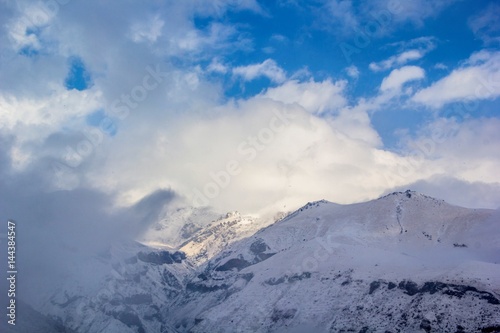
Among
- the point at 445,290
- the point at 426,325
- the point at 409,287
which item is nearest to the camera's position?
the point at 426,325

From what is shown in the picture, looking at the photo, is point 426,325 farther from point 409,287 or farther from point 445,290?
point 409,287

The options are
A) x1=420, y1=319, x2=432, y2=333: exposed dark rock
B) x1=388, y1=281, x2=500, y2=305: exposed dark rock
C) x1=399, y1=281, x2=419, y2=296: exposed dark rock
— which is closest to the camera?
x1=388, y1=281, x2=500, y2=305: exposed dark rock

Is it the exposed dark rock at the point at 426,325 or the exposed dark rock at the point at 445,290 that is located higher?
the exposed dark rock at the point at 445,290

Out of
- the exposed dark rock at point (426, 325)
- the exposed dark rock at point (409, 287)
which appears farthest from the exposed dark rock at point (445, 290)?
the exposed dark rock at point (426, 325)

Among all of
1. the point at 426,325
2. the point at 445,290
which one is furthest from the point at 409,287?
the point at 426,325

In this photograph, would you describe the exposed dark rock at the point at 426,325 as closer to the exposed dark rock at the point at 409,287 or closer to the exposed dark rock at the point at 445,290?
the exposed dark rock at the point at 445,290

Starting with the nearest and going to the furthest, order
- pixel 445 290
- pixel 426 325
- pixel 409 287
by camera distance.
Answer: pixel 426 325
pixel 445 290
pixel 409 287

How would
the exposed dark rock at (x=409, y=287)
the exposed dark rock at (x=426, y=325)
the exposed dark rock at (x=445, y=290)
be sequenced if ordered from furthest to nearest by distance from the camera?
the exposed dark rock at (x=409, y=287)
the exposed dark rock at (x=426, y=325)
the exposed dark rock at (x=445, y=290)

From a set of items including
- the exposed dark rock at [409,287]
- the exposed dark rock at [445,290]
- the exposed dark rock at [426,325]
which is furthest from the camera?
the exposed dark rock at [409,287]

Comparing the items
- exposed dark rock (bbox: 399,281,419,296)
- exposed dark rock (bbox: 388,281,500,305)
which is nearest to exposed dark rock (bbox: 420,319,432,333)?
exposed dark rock (bbox: 388,281,500,305)

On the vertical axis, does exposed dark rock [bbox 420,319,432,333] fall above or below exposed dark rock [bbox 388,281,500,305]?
below

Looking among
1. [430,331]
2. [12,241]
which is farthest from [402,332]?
[12,241]

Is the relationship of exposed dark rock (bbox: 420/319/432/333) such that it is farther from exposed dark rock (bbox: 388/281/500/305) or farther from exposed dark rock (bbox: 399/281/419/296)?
exposed dark rock (bbox: 399/281/419/296)

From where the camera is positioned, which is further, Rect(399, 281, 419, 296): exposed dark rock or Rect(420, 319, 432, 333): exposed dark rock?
Rect(399, 281, 419, 296): exposed dark rock
